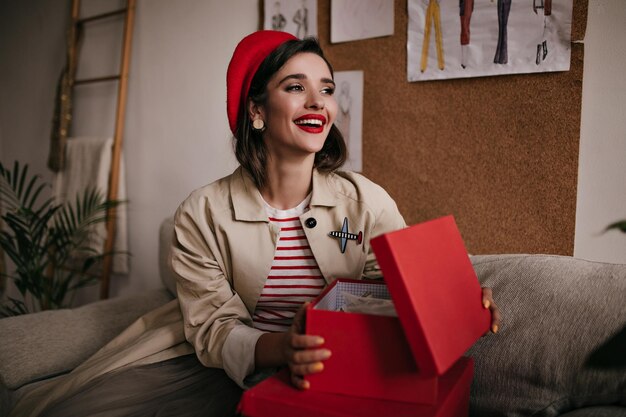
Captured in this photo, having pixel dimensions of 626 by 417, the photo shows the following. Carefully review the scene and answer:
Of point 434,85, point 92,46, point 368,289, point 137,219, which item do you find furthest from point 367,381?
point 92,46

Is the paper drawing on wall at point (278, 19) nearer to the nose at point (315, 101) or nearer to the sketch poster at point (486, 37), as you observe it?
the sketch poster at point (486, 37)

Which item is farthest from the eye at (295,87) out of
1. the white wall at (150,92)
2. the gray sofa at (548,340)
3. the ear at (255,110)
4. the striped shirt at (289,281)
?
the white wall at (150,92)

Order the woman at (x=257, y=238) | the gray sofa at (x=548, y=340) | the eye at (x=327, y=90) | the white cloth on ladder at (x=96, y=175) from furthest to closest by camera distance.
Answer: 1. the white cloth on ladder at (x=96, y=175)
2. the eye at (x=327, y=90)
3. the woman at (x=257, y=238)
4. the gray sofa at (x=548, y=340)

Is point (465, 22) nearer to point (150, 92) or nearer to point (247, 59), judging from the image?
point (247, 59)

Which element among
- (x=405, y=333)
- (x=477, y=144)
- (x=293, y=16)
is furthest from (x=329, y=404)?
(x=293, y=16)

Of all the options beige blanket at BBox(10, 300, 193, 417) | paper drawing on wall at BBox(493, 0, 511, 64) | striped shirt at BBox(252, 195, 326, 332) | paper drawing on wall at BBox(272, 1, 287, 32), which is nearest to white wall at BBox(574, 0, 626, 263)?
paper drawing on wall at BBox(493, 0, 511, 64)

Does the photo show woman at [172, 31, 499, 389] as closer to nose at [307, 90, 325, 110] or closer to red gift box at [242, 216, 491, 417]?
nose at [307, 90, 325, 110]

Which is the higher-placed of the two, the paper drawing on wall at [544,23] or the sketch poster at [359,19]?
the sketch poster at [359,19]

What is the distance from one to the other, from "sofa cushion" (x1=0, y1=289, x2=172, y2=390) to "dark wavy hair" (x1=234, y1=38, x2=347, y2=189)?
0.79 m

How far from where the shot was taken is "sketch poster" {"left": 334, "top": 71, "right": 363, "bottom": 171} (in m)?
1.87

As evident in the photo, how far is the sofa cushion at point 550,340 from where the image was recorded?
98 cm

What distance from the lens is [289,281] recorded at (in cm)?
134

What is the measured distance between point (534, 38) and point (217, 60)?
4.49 feet

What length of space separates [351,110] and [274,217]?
0.70 m
